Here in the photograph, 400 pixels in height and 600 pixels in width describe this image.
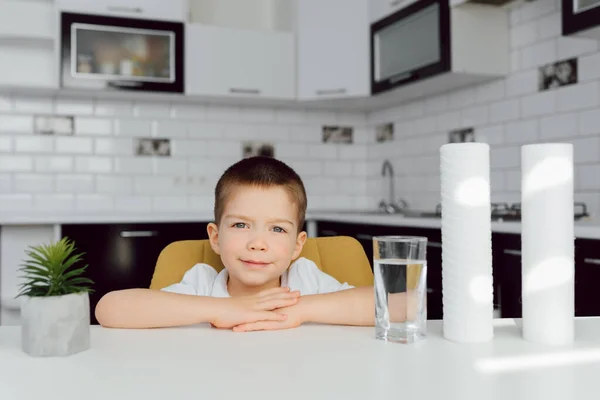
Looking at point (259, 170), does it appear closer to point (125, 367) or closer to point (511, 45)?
point (125, 367)

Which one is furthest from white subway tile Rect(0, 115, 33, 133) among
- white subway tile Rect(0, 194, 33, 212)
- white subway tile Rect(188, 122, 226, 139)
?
white subway tile Rect(188, 122, 226, 139)

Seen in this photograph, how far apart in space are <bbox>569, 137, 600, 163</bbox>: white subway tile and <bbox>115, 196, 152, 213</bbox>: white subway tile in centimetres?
243

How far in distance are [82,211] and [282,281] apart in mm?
2554

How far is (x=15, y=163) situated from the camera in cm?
369

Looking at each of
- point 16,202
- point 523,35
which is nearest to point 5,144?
point 16,202

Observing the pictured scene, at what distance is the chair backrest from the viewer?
1601mm

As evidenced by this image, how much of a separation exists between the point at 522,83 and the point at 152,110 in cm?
216

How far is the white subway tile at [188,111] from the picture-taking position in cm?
399

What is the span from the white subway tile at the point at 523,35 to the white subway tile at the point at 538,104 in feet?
0.88

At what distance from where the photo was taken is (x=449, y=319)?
851mm

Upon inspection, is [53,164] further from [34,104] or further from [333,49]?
[333,49]

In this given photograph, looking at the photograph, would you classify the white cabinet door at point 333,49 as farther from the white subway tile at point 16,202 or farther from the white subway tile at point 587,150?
the white subway tile at point 16,202

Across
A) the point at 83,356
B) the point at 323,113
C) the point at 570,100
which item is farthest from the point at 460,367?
the point at 323,113

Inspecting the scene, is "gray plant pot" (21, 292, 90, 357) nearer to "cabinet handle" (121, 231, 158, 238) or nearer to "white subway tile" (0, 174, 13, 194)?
"cabinet handle" (121, 231, 158, 238)
